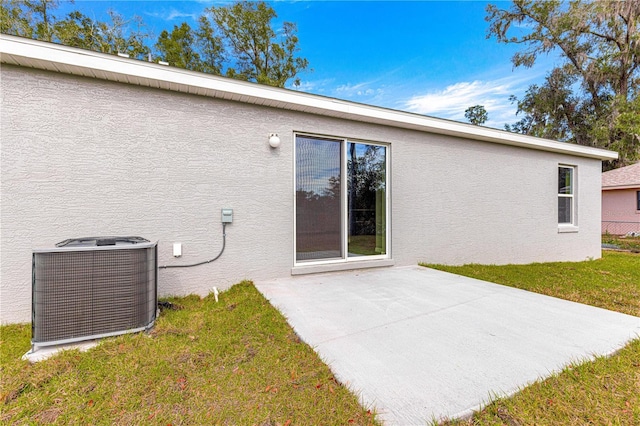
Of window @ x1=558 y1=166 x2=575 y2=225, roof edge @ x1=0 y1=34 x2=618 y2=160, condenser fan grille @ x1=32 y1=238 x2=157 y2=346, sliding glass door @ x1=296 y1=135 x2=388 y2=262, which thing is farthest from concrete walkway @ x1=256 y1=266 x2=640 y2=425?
window @ x1=558 y1=166 x2=575 y2=225

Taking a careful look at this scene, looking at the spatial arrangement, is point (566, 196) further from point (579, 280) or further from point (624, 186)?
point (624, 186)

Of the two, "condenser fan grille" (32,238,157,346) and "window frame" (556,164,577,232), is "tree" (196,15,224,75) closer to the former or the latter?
"condenser fan grille" (32,238,157,346)

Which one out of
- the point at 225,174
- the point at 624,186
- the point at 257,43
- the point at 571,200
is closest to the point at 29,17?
the point at 257,43

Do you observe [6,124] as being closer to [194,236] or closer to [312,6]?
[194,236]

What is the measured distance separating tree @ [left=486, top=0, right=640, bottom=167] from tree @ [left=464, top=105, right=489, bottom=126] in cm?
1025

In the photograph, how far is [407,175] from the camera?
4.88 metres

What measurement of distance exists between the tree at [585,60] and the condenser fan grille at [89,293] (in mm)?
19598

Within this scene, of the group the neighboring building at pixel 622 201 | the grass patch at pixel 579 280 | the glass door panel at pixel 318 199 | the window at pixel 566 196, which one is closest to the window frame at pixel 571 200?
the window at pixel 566 196

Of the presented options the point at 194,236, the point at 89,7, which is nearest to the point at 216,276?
the point at 194,236

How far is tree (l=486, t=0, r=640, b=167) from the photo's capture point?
13844mm

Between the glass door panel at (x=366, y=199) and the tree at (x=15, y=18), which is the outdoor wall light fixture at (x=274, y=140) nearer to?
the glass door panel at (x=366, y=199)

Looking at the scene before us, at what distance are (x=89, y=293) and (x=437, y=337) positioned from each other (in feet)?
9.41

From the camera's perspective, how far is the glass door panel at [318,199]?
13.5 feet

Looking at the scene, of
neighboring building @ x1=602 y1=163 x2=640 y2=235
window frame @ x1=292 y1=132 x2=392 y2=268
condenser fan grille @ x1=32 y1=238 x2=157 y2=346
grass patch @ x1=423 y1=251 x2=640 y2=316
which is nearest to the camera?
condenser fan grille @ x1=32 y1=238 x2=157 y2=346
